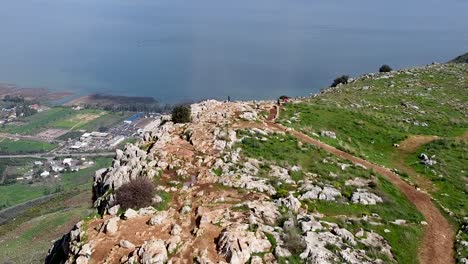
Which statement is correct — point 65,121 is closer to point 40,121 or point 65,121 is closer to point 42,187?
point 40,121

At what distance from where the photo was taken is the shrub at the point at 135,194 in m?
19.0

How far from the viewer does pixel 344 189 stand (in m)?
22.4

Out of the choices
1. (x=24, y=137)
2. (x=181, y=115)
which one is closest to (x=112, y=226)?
(x=181, y=115)

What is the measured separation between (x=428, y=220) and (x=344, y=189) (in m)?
4.29

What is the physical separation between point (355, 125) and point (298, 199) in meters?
17.6

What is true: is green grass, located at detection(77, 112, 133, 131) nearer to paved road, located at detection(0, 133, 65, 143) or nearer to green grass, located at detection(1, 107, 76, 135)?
green grass, located at detection(1, 107, 76, 135)

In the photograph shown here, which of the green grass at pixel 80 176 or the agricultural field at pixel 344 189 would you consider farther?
the green grass at pixel 80 176

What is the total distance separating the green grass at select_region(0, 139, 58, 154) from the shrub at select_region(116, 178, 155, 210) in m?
147

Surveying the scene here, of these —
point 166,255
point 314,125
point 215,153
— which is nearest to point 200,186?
point 215,153

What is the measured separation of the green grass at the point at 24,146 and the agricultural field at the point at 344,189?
14384 cm

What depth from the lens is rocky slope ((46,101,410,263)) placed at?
634 inches

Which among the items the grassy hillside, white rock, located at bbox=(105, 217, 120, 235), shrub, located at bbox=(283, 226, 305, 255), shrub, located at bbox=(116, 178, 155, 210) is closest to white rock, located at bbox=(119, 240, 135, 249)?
white rock, located at bbox=(105, 217, 120, 235)

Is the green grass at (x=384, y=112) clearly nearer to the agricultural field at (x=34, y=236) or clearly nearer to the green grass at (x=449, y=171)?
the green grass at (x=449, y=171)

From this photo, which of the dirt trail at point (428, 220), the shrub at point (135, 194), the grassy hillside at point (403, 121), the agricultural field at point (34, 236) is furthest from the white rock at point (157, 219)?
the agricultural field at point (34, 236)
